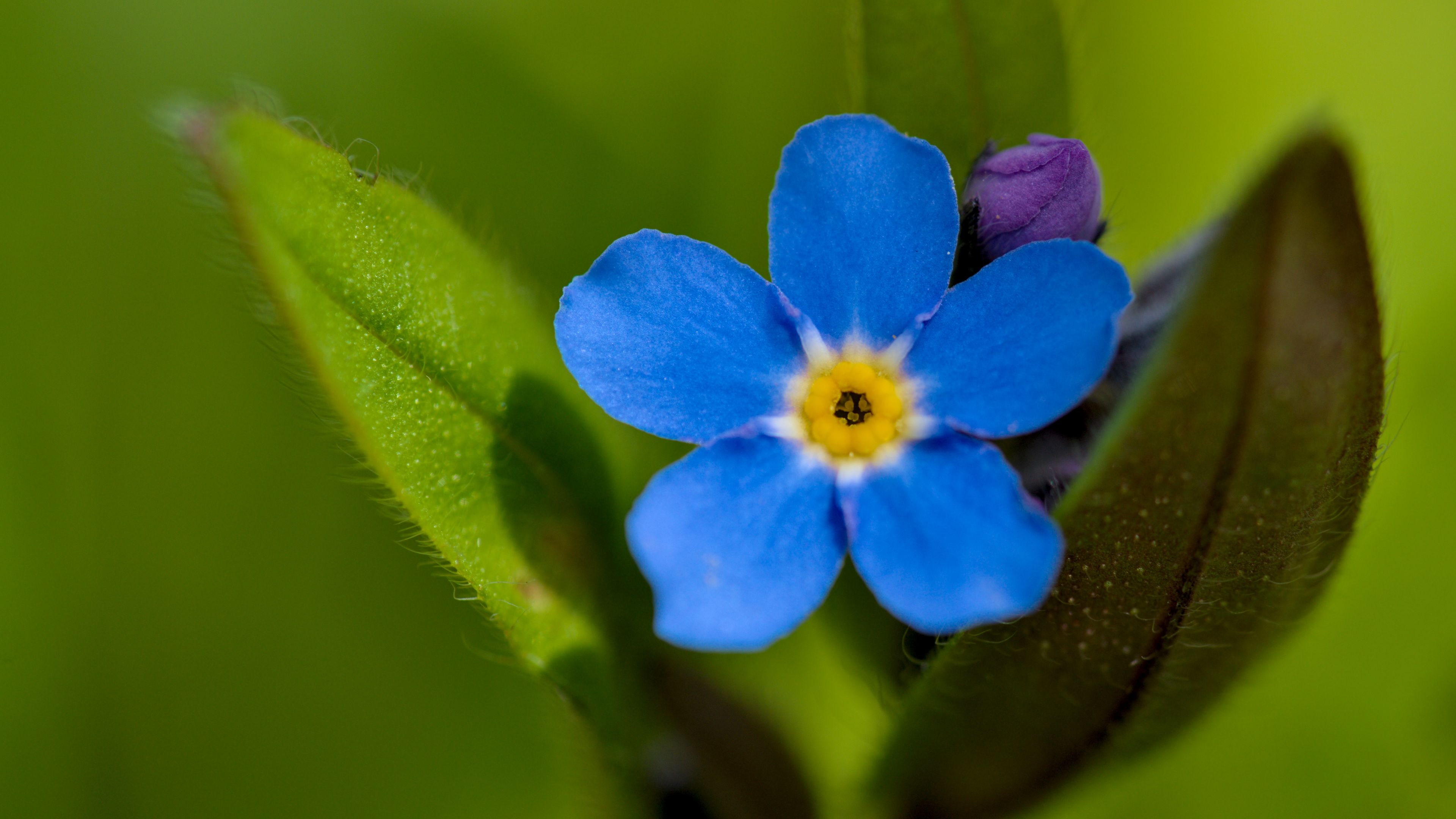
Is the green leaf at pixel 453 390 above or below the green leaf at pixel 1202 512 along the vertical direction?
below

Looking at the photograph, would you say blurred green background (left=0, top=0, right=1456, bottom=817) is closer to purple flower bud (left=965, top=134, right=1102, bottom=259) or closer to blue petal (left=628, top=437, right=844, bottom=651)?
purple flower bud (left=965, top=134, right=1102, bottom=259)

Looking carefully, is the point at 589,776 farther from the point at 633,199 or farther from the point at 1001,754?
the point at 633,199

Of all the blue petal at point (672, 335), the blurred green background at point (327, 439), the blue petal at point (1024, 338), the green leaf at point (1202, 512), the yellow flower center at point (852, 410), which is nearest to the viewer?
the green leaf at point (1202, 512)

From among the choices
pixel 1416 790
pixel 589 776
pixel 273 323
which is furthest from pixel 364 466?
pixel 1416 790

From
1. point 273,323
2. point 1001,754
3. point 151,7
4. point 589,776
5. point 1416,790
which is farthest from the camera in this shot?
point 151,7

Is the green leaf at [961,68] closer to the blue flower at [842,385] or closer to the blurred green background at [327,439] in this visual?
the blue flower at [842,385]

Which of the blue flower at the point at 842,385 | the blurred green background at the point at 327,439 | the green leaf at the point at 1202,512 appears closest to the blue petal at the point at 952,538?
the blue flower at the point at 842,385

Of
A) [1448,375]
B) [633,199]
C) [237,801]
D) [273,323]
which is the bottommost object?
[237,801]
